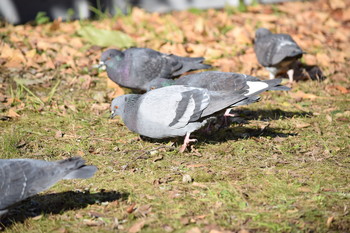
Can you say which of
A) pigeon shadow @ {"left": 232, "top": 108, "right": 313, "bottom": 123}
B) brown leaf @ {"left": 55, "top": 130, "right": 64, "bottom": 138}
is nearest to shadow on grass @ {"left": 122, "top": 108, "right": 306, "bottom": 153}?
pigeon shadow @ {"left": 232, "top": 108, "right": 313, "bottom": 123}

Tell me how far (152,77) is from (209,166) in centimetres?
219

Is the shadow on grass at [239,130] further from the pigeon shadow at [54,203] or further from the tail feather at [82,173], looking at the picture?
the tail feather at [82,173]

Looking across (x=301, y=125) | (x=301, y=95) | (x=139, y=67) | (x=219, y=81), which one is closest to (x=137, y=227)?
(x=219, y=81)

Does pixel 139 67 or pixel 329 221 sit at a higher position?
pixel 139 67

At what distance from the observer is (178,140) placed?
502 cm

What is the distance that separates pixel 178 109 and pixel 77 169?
150 centimetres

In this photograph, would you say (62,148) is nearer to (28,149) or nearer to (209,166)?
(28,149)

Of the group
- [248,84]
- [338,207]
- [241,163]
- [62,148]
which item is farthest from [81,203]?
[248,84]

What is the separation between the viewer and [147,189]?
12.5 ft

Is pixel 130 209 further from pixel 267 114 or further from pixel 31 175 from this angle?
pixel 267 114

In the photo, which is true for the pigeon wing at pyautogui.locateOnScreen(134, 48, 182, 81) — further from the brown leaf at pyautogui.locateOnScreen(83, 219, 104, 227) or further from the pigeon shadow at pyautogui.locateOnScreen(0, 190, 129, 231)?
the brown leaf at pyautogui.locateOnScreen(83, 219, 104, 227)

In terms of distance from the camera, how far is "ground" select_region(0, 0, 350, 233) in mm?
3369

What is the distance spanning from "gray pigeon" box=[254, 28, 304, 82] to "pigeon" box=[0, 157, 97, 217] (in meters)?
4.08

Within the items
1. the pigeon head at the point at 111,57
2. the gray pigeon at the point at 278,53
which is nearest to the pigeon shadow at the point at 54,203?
the pigeon head at the point at 111,57
